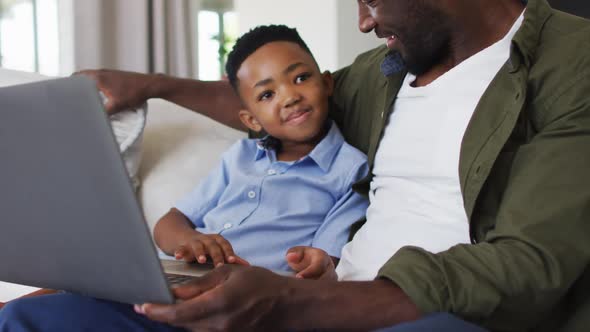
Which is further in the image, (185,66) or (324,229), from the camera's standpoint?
(185,66)

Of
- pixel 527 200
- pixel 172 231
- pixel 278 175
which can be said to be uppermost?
pixel 527 200

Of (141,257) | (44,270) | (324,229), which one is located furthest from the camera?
(324,229)

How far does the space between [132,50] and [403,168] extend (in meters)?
2.37

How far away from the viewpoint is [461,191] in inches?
40.3

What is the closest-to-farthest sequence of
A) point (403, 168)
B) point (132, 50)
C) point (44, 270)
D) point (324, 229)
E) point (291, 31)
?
point (44, 270) → point (403, 168) → point (324, 229) → point (291, 31) → point (132, 50)

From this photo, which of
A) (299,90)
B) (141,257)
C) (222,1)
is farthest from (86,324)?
(222,1)

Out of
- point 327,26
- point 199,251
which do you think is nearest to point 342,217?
point 199,251

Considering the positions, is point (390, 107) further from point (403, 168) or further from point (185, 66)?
point (185, 66)

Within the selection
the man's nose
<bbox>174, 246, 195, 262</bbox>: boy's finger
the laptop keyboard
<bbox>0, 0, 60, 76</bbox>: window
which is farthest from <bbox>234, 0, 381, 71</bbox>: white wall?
the laptop keyboard

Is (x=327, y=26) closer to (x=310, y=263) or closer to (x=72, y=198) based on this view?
(x=310, y=263)

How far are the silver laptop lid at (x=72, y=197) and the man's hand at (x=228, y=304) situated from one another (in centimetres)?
2

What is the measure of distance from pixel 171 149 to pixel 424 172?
710mm

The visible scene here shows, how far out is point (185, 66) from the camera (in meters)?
3.47

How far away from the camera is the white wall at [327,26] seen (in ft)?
8.28
